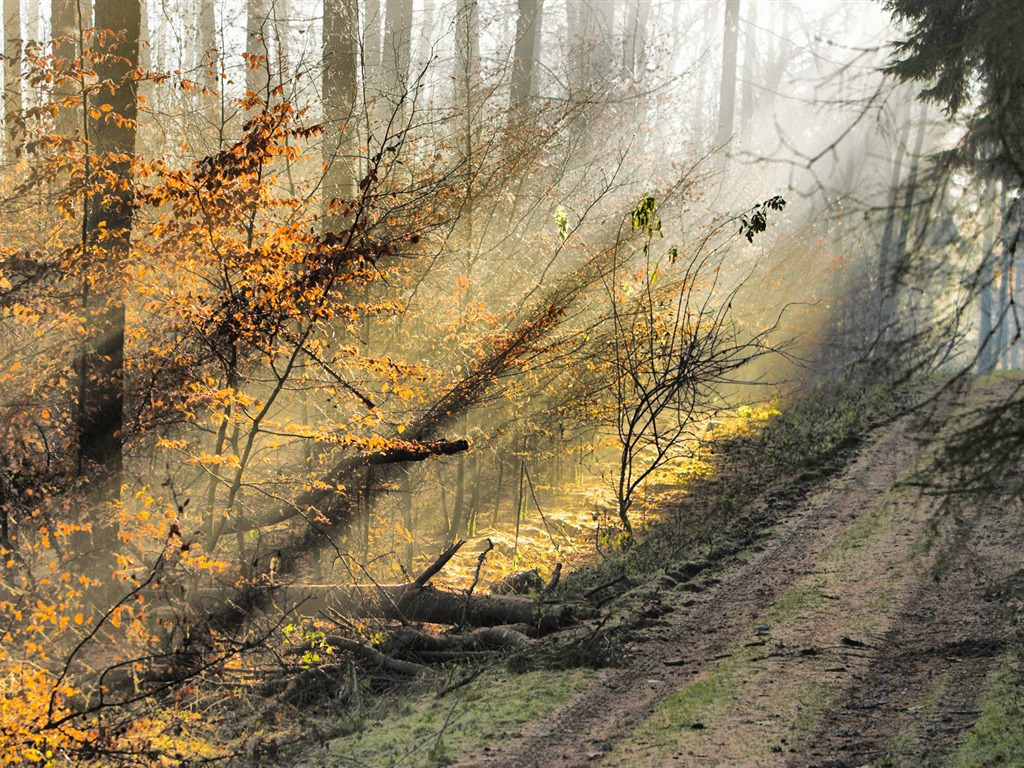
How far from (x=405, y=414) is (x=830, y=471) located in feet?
20.6

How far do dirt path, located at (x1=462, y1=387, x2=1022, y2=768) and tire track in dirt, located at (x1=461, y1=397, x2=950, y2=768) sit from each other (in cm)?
2

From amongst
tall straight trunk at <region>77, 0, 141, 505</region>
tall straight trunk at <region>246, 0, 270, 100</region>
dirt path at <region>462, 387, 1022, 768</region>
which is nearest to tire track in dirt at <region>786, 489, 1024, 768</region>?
dirt path at <region>462, 387, 1022, 768</region>

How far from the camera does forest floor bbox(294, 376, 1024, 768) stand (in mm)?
5465

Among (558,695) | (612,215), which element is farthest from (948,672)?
(612,215)

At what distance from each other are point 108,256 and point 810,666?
7329 millimetres

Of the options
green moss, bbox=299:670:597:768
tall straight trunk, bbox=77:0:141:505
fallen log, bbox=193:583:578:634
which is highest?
tall straight trunk, bbox=77:0:141:505

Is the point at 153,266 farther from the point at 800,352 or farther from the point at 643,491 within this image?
the point at 800,352

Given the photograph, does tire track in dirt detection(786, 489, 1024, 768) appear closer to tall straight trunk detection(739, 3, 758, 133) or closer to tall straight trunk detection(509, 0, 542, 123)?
tall straight trunk detection(509, 0, 542, 123)

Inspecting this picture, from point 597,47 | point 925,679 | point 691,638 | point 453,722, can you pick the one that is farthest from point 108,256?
point 597,47

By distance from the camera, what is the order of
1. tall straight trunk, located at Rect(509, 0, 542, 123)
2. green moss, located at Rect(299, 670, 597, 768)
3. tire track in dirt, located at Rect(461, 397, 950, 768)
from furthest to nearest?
tall straight trunk, located at Rect(509, 0, 542, 123) → green moss, located at Rect(299, 670, 597, 768) → tire track in dirt, located at Rect(461, 397, 950, 768)

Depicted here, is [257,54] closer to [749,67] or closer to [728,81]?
[728,81]

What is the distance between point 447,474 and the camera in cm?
1377

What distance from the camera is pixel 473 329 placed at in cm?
1185

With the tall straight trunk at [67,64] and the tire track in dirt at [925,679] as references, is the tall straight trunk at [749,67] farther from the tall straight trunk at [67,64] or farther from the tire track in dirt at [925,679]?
the tire track in dirt at [925,679]
